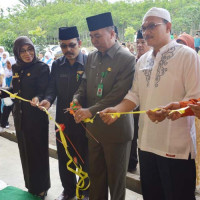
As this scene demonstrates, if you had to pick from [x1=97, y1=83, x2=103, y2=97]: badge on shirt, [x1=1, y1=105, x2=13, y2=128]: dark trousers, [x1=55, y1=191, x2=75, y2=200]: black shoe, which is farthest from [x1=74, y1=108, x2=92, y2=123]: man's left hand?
[x1=1, y1=105, x2=13, y2=128]: dark trousers

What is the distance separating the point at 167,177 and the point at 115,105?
0.78m

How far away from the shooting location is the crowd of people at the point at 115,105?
1.74 meters

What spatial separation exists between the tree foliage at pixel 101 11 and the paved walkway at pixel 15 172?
12.4 ft

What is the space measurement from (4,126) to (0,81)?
4.25 feet

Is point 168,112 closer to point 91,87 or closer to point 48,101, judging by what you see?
point 91,87

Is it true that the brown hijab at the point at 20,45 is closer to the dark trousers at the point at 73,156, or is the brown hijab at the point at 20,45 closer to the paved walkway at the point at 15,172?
the dark trousers at the point at 73,156

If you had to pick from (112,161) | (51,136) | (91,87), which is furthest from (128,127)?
(51,136)

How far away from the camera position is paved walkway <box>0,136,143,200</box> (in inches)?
126

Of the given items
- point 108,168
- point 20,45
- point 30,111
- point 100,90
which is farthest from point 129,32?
point 108,168

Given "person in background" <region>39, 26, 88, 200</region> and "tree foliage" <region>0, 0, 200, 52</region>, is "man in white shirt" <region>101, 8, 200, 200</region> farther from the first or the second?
"tree foliage" <region>0, 0, 200, 52</region>

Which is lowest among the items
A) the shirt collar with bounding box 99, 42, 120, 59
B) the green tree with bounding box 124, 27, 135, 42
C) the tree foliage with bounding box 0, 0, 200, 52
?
the shirt collar with bounding box 99, 42, 120, 59

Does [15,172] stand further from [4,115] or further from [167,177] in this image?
[167,177]

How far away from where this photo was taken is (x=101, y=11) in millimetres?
8188

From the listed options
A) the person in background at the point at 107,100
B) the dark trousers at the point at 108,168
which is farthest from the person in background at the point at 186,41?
the dark trousers at the point at 108,168
